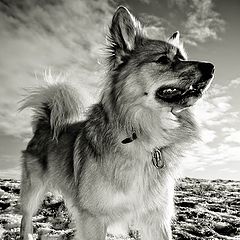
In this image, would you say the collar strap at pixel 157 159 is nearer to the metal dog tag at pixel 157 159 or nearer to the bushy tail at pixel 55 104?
the metal dog tag at pixel 157 159

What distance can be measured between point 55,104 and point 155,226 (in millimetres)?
2735

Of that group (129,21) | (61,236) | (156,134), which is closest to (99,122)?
(156,134)

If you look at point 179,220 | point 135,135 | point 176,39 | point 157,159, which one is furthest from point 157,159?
point 179,220

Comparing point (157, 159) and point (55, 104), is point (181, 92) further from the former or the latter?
point (55, 104)

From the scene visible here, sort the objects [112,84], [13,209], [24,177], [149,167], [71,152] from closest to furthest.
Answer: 1. [149,167]
2. [112,84]
3. [71,152]
4. [24,177]
5. [13,209]

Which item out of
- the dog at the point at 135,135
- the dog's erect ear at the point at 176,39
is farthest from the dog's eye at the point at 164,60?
the dog's erect ear at the point at 176,39

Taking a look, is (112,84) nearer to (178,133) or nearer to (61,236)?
(178,133)

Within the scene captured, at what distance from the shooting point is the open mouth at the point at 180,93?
14.0ft

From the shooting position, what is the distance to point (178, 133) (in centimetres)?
446

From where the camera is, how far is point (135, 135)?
14.3ft

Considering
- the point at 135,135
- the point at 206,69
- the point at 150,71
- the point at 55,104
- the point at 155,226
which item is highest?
the point at 55,104

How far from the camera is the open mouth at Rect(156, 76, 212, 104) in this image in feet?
14.0

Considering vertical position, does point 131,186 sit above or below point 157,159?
below

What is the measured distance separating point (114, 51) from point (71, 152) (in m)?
1.64
